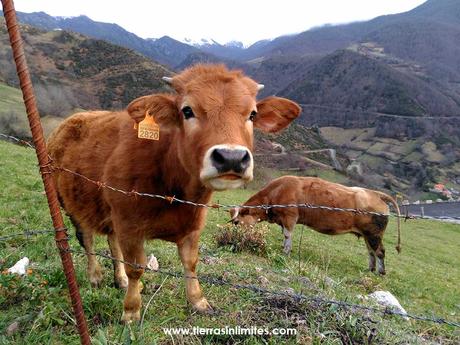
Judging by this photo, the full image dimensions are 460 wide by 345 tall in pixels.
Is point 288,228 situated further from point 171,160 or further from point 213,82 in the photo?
point 213,82

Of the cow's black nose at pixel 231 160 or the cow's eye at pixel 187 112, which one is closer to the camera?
the cow's black nose at pixel 231 160

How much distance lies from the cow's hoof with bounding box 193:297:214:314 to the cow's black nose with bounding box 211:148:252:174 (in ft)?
6.39

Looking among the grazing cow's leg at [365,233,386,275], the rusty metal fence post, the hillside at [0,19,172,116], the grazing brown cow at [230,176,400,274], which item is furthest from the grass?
the hillside at [0,19,172,116]

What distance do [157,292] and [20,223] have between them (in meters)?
3.97

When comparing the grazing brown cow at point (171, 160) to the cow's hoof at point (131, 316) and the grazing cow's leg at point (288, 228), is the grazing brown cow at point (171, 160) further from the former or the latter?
the grazing cow's leg at point (288, 228)

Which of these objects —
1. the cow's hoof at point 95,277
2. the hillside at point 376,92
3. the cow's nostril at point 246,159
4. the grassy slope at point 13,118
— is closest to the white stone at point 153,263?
the cow's hoof at point 95,277

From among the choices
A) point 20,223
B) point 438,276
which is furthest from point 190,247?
point 438,276

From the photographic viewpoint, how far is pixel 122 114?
16.2 feet

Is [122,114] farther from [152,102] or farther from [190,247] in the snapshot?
[190,247]

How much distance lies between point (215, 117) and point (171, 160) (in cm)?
81

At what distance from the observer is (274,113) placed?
445cm

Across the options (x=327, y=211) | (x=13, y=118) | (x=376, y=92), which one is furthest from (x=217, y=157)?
(x=376, y=92)

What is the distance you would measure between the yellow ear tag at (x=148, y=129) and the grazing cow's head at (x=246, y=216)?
7501 millimetres

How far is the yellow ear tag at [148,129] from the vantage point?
3.91 meters
